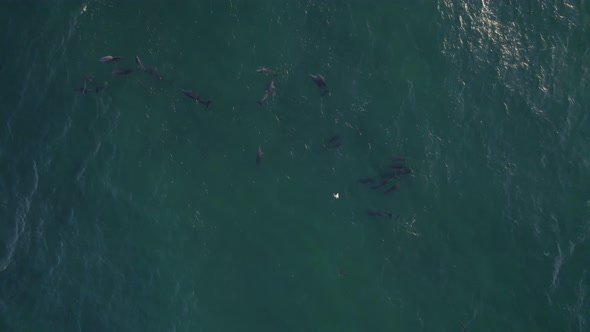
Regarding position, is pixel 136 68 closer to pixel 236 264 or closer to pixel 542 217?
pixel 236 264

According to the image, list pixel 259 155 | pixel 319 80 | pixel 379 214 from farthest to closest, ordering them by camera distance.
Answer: pixel 319 80, pixel 259 155, pixel 379 214

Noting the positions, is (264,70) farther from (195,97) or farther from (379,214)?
(379,214)

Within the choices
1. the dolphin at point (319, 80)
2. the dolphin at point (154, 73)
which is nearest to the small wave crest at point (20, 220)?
the dolphin at point (154, 73)

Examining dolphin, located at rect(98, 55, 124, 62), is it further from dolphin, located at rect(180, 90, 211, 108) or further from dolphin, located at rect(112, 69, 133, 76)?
dolphin, located at rect(180, 90, 211, 108)

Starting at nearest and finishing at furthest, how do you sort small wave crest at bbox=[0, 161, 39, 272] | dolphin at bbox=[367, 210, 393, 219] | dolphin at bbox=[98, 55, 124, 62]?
dolphin at bbox=[367, 210, 393, 219]
small wave crest at bbox=[0, 161, 39, 272]
dolphin at bbox=[98, 55, 124, 62]

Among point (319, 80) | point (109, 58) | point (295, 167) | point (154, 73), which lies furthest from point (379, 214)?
point (109, 58)

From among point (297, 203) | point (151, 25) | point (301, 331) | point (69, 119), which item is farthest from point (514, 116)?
point (69, 119)

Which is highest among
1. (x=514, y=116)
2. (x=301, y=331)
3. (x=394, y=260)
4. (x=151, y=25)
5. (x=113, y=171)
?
(x=151, y=25)

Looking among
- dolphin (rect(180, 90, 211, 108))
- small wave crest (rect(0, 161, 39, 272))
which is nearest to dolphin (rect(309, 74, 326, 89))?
dolphin (rect(180, 90, 211, 108))
